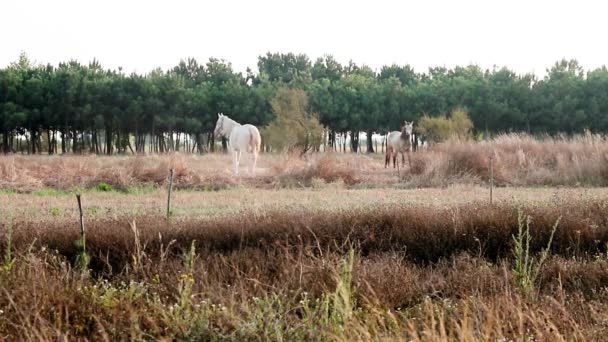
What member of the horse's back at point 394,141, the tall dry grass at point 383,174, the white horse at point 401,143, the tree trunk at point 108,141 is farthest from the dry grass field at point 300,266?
the tree trunk at point 108,141

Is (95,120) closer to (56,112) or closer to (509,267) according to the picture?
(56,112)

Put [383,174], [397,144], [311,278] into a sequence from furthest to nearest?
[397,144] → [383,174] → [311,278]

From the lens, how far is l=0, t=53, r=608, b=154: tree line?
52.0 m

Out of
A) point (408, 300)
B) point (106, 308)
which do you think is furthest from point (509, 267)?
point (106, 308)

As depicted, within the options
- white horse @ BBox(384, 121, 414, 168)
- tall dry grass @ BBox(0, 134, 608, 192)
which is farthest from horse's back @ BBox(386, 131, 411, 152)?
tall dry grass @ BBox(0, 134, 608, 192)

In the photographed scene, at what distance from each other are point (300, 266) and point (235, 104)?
50.6 metres

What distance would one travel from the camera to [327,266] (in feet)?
22.9

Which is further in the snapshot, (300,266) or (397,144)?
(397,144)

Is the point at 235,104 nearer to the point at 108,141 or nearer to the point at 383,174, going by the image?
the point at 108,141

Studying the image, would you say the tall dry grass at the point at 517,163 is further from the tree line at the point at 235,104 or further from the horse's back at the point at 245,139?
the tree line at the point at 235,104

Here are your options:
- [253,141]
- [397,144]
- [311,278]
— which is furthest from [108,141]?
[311,278]

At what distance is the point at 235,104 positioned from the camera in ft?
187

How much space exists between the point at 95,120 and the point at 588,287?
48377 millimetres

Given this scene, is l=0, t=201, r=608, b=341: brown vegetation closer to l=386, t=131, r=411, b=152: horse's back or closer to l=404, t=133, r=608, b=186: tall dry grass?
l=404, t=133, r=608, b=186: tall dry grass
